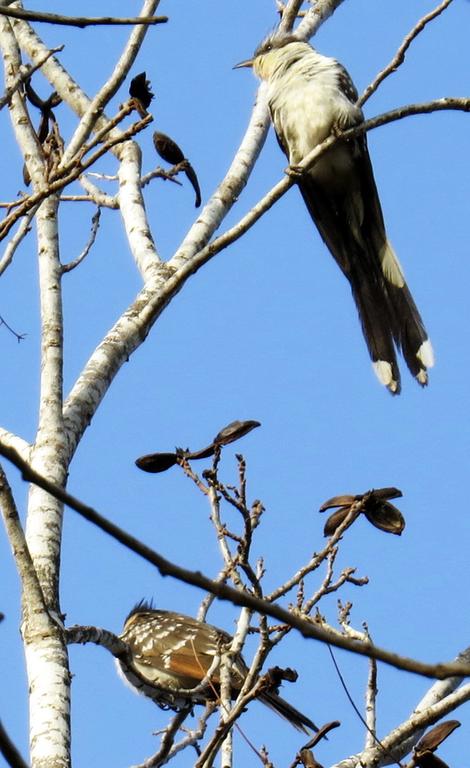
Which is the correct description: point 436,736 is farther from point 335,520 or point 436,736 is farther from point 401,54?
point 401,54

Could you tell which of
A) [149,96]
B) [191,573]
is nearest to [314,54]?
[149,96]

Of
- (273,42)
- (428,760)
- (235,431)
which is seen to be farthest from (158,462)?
(273,42)

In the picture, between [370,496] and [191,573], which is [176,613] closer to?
[370,496]

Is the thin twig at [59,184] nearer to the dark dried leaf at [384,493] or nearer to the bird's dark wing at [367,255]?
the dark dried leaf at [384,493]

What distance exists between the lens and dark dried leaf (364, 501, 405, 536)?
344 centimetres

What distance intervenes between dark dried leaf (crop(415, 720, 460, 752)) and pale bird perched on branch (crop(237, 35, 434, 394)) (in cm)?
256

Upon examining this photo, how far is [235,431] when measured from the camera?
366 centimetres

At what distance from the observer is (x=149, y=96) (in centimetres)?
403

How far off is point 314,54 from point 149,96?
282 cm

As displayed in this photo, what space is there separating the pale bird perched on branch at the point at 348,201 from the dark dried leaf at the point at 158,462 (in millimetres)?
2101

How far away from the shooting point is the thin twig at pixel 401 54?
4332mm

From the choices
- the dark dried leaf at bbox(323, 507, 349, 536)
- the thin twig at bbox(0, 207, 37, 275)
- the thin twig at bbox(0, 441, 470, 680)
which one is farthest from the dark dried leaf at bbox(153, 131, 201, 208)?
the thin twig at bbox(0, 441, 470, 680)

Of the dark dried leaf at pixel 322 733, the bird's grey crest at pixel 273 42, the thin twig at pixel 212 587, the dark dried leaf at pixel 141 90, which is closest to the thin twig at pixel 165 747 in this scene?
the dark dried leaf at pixel 322 733

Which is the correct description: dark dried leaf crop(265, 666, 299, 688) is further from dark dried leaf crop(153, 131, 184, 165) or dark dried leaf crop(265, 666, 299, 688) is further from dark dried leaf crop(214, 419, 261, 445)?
dark dried leaf crop(153, 131, 184, 165)
